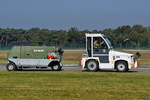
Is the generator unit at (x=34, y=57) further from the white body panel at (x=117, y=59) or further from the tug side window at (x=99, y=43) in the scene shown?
the white body panel at (x=117, y=59)

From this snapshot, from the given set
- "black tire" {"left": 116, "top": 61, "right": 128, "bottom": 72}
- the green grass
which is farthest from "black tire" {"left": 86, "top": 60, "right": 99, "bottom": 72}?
the green grass

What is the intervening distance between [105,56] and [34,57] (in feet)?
16.3

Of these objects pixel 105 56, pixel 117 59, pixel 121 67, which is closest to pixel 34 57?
pixel 105 56

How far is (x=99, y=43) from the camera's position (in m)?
22.9

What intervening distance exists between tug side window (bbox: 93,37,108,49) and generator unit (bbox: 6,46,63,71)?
2.99 meters

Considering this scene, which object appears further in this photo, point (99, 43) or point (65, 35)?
point (65, 35)

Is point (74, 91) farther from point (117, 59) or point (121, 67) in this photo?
point (121, 67)

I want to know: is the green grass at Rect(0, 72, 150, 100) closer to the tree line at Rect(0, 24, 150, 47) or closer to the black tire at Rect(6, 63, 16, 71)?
the black tire at Rect(6, 63, 16, 71)

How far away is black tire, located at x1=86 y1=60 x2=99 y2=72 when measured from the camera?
23078 mm

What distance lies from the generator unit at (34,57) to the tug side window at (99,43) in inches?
118

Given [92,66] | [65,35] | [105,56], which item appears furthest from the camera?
[65,35]

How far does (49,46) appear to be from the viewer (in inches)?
982

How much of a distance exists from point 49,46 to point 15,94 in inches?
510

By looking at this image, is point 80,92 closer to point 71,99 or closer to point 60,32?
point 71,99
